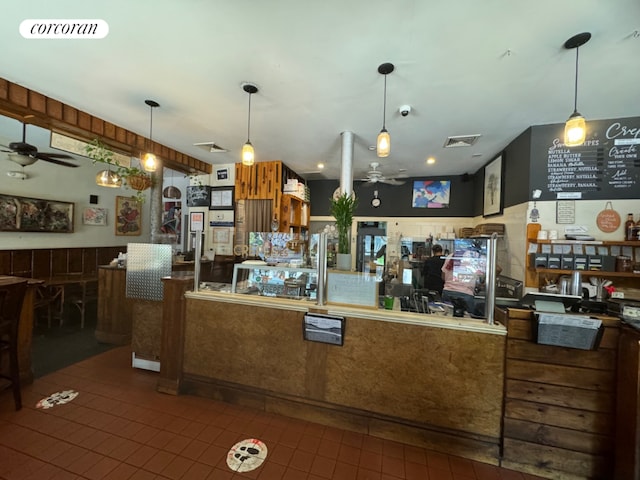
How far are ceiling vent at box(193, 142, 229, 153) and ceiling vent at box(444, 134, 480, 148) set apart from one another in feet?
13.4

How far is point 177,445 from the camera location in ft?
6.14

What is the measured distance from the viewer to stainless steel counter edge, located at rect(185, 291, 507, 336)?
186 centimetres

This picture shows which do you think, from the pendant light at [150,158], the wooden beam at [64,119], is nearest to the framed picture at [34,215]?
the wooden beam at [64,119]

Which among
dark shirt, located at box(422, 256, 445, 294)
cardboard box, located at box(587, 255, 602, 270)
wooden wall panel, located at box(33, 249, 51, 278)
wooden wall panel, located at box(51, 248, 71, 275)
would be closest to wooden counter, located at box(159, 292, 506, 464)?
dark shirt, located at box(422, 256, 445, 294)

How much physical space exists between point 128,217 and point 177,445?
23.8 feet

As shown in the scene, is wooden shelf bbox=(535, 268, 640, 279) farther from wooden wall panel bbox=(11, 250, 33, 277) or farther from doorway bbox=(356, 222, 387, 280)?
wooden wall panel bbox=(11, 250, 33, 277)

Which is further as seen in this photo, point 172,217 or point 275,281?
point 172,217

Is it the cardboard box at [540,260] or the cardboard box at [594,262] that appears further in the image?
the cardboard box at [540,260]

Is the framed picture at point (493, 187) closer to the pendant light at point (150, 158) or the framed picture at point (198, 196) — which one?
the pendant light at point (150, 158)

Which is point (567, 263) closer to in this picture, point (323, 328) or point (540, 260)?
point (540, 260)

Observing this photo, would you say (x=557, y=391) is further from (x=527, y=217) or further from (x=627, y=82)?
(x=627, y=82)

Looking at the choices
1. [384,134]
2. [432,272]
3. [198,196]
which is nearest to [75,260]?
[198,196]

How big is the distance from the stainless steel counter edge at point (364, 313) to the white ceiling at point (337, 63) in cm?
227

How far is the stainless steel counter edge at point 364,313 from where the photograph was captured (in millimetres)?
1862
